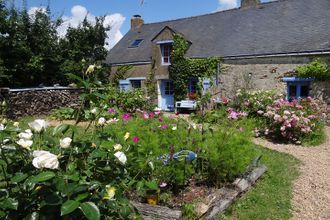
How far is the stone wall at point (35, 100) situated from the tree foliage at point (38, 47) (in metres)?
1.06

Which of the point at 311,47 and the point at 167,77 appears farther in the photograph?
the point at 167,77

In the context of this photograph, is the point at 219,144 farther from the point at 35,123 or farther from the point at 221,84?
the point at 221,84

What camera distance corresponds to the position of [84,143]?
8.05 ft

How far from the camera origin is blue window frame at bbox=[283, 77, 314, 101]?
13.5 meters

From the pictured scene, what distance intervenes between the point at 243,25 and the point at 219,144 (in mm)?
13551

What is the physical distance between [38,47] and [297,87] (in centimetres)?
1170

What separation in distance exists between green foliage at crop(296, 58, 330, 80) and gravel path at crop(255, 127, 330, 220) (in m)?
5.12

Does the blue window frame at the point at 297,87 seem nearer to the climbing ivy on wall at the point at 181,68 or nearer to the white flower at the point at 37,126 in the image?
the climbing ivy on wall at the point at 181,68

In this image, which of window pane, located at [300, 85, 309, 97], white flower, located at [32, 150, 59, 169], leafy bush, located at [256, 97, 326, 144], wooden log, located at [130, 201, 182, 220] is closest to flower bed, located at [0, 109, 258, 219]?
white flower, located at [32, 150, 59, 169]

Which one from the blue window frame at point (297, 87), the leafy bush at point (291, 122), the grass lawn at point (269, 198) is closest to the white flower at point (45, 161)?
the grass lawn at point (269, 198)

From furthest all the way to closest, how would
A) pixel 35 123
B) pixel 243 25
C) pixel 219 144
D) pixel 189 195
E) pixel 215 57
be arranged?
1. pixel 243 25
2. pixel 215 57
3. pixel 219 144
4. pixel 189 195
5. pixel 35 123

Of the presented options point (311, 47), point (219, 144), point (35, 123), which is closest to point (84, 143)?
point (35, 123)

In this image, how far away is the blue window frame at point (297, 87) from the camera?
44.2 feet

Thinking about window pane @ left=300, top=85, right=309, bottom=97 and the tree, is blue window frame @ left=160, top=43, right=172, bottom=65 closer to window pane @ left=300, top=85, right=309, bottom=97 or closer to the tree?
Result: the tree
